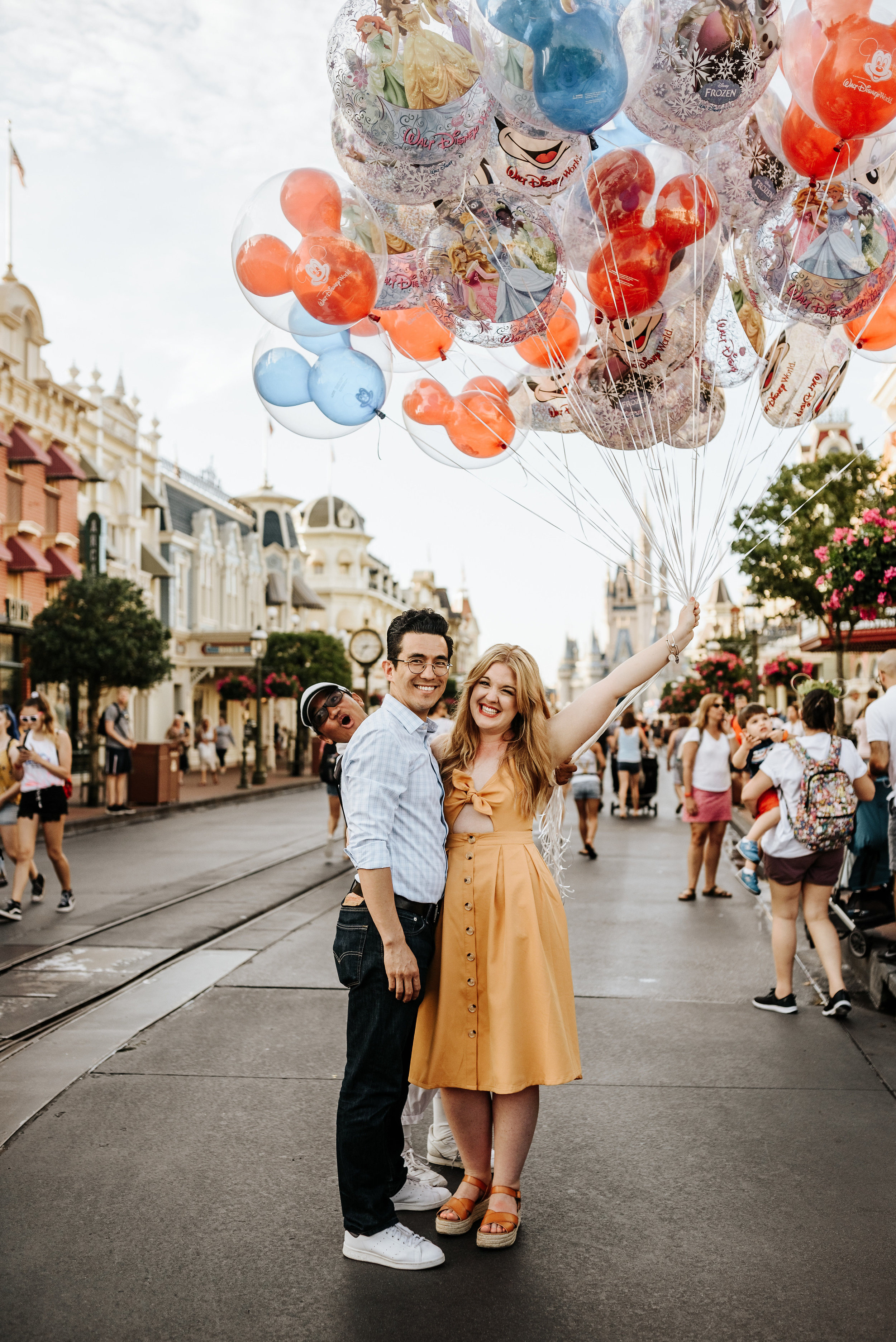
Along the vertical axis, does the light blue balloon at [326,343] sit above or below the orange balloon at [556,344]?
below

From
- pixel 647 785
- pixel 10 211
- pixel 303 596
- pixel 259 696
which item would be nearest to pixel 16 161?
pixel 10 211

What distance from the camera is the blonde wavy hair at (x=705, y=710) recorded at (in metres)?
10.9

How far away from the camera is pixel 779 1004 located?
6625mm

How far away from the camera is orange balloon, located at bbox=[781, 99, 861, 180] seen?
4.85m

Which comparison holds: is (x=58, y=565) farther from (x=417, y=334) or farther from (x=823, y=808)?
(x=823, y=808)

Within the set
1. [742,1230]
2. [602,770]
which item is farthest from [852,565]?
[742,1230]

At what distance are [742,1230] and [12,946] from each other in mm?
6167

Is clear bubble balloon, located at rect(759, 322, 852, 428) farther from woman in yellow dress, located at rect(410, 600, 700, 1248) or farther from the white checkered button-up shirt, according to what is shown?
the white checkered button-up shirt

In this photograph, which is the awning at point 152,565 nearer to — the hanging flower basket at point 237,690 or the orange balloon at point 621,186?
the hanging flower basket at point 237,690

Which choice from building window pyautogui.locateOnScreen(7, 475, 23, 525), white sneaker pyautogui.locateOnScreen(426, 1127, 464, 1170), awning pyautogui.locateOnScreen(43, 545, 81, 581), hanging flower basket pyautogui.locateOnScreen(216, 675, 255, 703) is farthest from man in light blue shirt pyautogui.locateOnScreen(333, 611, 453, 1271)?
hanging flower basket pyautogui.locateOnScreen(216, 675, 255, 703)

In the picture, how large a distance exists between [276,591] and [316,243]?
53.6m

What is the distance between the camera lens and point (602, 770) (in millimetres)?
17766

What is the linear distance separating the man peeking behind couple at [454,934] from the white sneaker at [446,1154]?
0.44 meters

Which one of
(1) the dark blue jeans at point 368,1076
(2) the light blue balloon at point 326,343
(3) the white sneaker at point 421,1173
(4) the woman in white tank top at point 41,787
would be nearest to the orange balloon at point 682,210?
(2) the light blue balloon at point 326,343
